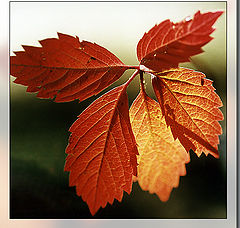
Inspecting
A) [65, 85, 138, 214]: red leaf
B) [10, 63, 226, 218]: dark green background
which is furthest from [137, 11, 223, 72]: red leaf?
[10, 63, 226, 218]: dark green background

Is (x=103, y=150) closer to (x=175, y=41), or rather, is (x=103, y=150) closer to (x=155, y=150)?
(x=155, y=150)

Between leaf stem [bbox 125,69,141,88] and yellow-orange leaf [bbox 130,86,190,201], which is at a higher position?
leaf stem [bbox 125,69,141,88]

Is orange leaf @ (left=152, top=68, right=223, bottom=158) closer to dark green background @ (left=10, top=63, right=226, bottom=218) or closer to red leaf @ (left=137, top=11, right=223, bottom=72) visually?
red leaf @ (left=137, top=11, right=223, bottom=72)

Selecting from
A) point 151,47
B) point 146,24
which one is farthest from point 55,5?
point 151,47

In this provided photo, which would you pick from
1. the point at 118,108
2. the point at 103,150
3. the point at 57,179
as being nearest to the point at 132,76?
the point at 118,108

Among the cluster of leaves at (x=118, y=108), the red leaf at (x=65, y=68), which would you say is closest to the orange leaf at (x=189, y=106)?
the cluster of leaves at (x=118, y=108)

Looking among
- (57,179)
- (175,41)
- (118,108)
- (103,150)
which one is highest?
(175,41)
